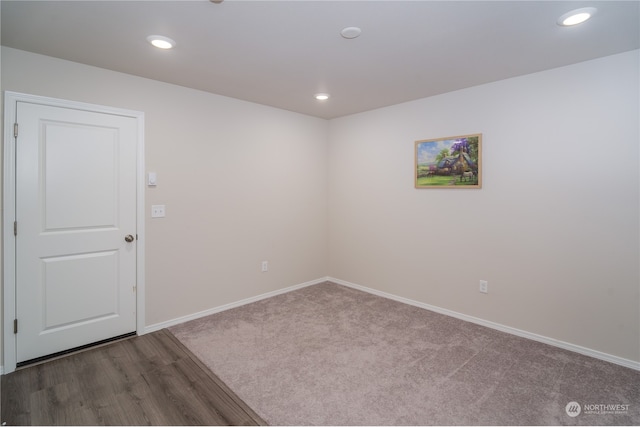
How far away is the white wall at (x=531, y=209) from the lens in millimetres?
2510

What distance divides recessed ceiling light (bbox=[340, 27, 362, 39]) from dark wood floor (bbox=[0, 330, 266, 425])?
2.51 m

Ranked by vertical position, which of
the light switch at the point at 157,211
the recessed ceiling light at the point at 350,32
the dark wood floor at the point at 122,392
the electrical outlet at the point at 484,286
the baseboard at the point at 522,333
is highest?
the recessed ceiling light at the point at 350,32

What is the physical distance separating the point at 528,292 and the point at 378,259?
1.70m

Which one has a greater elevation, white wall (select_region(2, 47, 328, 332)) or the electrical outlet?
white wall (select_region(2, 47, 328, 332))

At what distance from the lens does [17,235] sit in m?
2.44

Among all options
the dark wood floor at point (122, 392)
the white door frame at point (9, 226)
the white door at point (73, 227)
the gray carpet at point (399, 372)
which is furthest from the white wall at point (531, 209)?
the white door frame at point (9, 226)

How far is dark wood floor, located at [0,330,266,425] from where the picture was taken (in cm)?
193

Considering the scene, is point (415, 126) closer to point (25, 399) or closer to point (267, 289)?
point (267, 289)

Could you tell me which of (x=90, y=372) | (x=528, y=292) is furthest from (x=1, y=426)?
(x=528, y=292)

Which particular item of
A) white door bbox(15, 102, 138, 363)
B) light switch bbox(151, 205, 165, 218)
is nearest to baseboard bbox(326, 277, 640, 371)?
light switch bbox(151, 205, 165, 218)

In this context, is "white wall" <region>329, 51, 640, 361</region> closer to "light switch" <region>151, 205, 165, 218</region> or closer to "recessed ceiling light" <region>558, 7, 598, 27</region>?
"recessed ceiling light" <region>558, 7, 598, 27</region>

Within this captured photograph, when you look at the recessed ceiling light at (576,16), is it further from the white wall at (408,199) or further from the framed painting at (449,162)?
the framed painting at (449,162)

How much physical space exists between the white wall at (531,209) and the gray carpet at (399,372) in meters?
0.30

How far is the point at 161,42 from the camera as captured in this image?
226 centimetres
